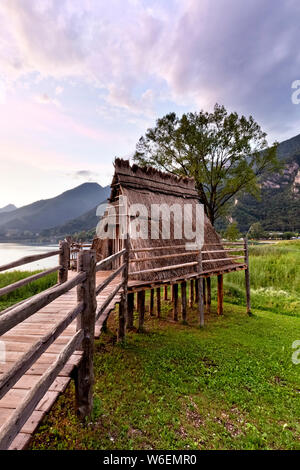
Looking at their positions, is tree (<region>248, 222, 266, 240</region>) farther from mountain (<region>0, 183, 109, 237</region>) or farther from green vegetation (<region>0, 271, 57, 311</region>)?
mountain (<region>0, 183, 109, 237</region>)

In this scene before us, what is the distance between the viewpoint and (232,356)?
6.32m

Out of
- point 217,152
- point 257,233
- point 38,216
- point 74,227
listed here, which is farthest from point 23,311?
point 38,216

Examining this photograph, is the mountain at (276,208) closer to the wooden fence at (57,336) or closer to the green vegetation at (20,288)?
the green vegetation at (20,288)

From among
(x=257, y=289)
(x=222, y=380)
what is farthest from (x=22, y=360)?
(x=257, y=289)

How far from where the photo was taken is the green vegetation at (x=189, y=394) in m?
3.39

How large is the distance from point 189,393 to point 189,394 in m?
0.02

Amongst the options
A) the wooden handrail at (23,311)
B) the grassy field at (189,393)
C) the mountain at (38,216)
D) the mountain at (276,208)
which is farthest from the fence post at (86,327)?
the mountain at (38,216)

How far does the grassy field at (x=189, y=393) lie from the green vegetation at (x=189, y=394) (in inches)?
0.7

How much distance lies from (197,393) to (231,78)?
55.1ft

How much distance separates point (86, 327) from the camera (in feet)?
10.7

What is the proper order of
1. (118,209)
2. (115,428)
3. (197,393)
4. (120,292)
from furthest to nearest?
(118,209)
(120,292)
(197,393)
(115,428)

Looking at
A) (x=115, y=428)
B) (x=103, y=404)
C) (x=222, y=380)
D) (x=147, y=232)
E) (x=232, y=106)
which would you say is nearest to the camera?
(x=115, y=428)

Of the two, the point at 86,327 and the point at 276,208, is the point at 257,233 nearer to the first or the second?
the point at 276,208
